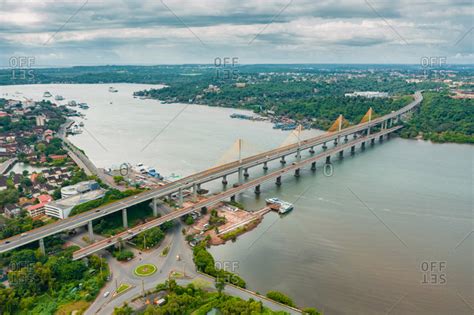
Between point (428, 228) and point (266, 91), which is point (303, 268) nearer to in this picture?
point (428, 228)

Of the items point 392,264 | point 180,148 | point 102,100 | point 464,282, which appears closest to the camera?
point 464,282

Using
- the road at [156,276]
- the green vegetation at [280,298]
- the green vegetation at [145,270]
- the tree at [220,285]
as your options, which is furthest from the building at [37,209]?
the green vegetation at [280,298]

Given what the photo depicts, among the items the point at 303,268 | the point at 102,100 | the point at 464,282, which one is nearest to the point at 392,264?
the point at 464,282

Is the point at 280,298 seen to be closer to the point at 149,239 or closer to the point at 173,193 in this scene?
the point at 149,239

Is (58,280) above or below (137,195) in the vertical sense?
below

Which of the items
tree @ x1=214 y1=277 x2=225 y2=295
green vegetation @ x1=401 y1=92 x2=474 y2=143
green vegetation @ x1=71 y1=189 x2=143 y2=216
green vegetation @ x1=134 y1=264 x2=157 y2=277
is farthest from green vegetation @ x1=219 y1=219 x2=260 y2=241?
green vegetation @ x1=401 y1=92 x2=474 y2=143

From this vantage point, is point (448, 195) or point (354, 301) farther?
point (448, 195)
